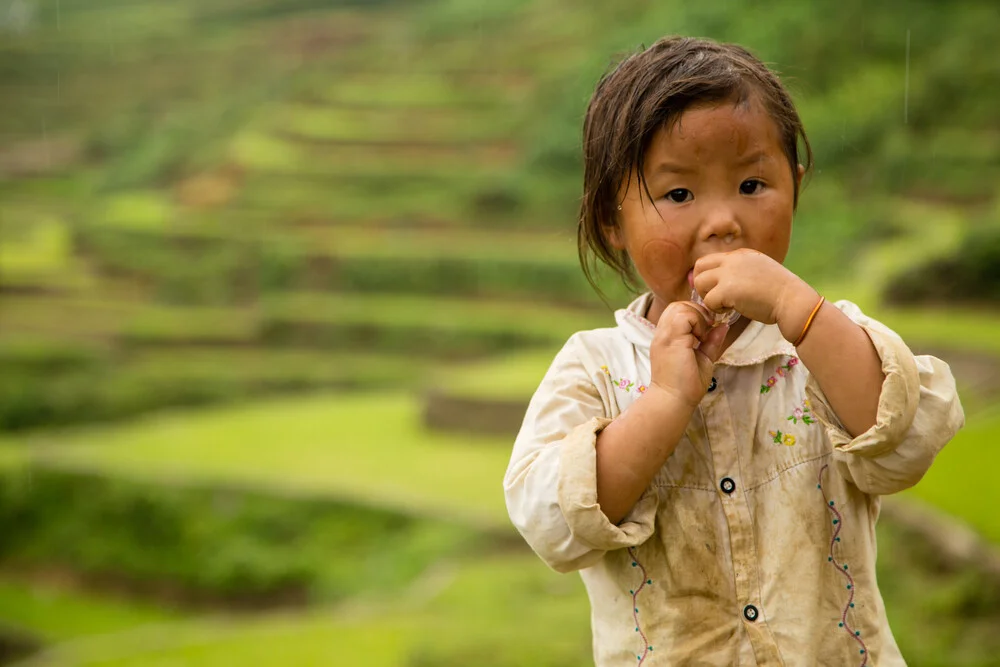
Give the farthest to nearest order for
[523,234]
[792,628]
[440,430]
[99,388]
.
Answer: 1. [523,234]
2. [99,388]
3. [440,430]
4. [792,628]

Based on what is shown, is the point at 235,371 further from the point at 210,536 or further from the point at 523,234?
the point at 523,234

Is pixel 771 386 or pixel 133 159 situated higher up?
pixel 133 159

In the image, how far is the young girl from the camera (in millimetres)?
876

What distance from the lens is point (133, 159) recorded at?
727cm

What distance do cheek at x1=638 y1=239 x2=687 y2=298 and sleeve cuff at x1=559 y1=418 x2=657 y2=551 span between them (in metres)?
0.16

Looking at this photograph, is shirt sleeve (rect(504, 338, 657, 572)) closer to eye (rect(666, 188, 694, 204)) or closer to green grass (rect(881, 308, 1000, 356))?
eye (rect(666, 188, 694, 204))

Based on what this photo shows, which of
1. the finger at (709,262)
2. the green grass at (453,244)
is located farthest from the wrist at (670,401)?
the green grass at (453,244)

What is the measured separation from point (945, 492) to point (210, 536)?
3.47 metres

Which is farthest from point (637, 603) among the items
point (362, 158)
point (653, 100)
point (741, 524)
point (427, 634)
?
point (362, 158)

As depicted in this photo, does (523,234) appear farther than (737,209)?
Yes

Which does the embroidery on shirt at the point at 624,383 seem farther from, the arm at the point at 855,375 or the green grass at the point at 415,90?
the green grass at the point at 415,90

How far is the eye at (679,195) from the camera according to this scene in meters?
0.94

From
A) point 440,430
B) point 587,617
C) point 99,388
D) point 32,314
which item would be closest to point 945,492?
point 587,617

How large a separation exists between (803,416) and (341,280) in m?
6.35
